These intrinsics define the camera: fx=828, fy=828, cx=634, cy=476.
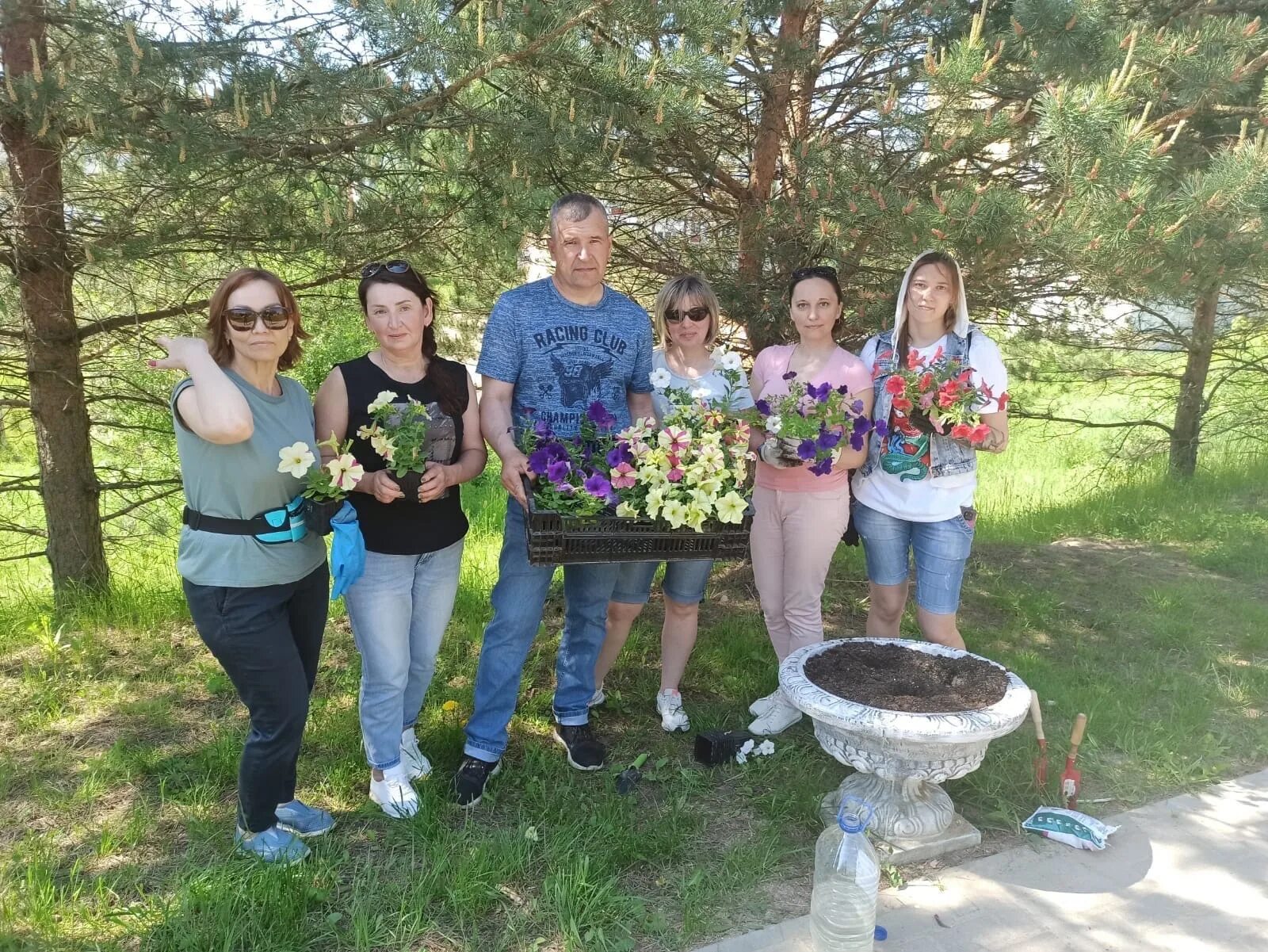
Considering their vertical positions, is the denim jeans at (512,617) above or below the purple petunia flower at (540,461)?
below

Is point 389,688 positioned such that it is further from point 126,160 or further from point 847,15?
point 847,15

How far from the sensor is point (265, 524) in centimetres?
241

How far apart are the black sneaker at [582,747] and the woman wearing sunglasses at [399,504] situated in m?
0.65

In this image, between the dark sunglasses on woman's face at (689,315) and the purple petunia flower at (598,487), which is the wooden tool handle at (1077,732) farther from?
the dark sunglasses on woman's face at (689,315)

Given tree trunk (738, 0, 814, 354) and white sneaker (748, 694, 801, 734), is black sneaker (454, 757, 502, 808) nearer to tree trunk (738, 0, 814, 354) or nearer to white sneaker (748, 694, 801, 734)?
white sneaker (748, 694, 801, 734)

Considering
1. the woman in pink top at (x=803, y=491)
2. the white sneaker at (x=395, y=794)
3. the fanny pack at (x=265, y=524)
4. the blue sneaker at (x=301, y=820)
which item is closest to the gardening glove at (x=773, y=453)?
the woman in pink top at (x=803, y=491)

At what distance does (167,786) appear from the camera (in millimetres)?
3107

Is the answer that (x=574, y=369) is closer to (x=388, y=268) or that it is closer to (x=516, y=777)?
(x=388, y=268)

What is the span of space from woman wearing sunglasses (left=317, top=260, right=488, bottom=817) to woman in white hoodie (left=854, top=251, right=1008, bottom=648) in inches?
61.3

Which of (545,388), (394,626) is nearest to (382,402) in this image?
(545,388)

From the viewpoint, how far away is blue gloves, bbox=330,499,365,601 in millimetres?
2494

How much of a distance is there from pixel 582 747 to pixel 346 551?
1.34m

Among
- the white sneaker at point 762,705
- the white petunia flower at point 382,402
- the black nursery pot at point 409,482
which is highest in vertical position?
the white petunia flower at point 382,402

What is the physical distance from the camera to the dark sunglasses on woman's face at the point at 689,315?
3.26 meters
